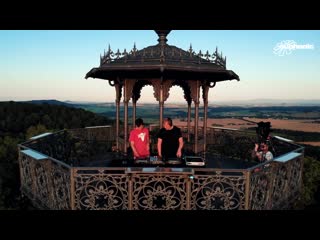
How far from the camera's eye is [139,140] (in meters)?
9.01

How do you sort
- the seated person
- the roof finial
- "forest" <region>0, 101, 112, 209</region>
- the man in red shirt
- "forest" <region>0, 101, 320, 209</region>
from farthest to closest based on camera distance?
"forest" <region>0, 101, 112, 209</region>
"forest" <region>0, 101, 320, 209</region>
the roof finial
the seated person
the man in red shirt

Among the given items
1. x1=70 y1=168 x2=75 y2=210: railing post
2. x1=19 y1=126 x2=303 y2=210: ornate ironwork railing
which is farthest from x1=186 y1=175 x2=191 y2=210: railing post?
x1=70 y1=168 x2=75 y2=210: railing post

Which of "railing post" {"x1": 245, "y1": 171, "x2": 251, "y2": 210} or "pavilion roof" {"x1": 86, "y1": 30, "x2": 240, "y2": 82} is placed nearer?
"railing post" {"x1": 245, "y1": 171, "x2": 251, "y2": 210}

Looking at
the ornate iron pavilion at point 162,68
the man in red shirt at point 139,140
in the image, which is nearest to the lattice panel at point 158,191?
the man in red shirt at point 139,140

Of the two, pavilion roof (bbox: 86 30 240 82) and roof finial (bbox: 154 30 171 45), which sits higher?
roof finial (bbox: 154 30 171 45)

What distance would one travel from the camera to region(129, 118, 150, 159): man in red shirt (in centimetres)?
896

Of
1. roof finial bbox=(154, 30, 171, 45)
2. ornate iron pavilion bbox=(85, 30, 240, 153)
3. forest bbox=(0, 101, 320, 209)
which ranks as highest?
roof finial bbox=(154, 30, 171, 45)

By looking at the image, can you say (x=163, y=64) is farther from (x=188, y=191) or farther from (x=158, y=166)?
(x=188, y=191)

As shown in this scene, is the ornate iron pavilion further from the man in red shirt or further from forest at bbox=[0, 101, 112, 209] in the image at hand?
forest at bbox=[0, 101, 112, 209]

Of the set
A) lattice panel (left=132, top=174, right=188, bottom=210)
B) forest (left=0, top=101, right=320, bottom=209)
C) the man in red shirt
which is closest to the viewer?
lattice panel (left=132, top=174, right=188, bottom=210)

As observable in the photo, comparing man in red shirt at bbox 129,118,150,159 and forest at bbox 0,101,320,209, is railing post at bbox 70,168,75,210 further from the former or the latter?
forest at bbox 0,101,320,209

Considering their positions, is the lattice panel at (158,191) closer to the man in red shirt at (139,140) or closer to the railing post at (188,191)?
the railing post at (188,191)

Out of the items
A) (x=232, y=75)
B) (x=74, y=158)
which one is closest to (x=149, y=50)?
(x=232, y=75)
